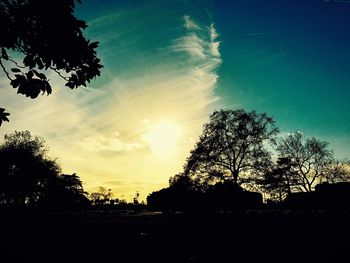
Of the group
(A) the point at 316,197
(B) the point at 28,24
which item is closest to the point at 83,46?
(B) the point at 28,24

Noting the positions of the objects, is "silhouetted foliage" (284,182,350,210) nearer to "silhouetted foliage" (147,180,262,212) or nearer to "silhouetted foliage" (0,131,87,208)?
"silhouetted foliage" (147,180,262,212)

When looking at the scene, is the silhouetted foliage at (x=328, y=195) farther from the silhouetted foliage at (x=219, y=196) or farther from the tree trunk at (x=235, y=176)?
the tree trunk at (x=235, y=176)

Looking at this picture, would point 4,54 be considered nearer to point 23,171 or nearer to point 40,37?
point 40,37

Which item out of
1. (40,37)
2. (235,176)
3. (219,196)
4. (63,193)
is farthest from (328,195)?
(63,193)

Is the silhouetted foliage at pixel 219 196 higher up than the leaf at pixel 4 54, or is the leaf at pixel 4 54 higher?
the leaf at pixel 4 54

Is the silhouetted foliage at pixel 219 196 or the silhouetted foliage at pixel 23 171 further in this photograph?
the silhouetted foliage at pixel 23 171

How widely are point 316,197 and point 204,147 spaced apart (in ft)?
98.3

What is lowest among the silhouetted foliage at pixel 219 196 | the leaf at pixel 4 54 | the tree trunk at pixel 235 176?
the silhouetted foliage at pixel 219 196

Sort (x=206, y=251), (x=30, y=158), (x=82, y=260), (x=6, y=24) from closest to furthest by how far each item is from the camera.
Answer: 1. (x=6, y=24)
2. (x=82, y=260)
3. (x=206, y=251)
4. (x=30, y=158)

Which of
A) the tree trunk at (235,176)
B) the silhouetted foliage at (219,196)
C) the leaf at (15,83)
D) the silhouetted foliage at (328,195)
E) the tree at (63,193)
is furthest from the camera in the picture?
the tree at (63,193)

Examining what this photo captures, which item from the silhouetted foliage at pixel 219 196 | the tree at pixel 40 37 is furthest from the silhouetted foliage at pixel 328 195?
the tree at pixel 40 37

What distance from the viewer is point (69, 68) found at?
595cm

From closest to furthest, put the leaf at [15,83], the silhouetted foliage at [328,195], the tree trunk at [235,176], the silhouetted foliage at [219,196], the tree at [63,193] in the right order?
1. the leaf at [15,83]
2. the tree trunk at [235,176]
3. the silhouetted foliage at [219,196]
4. the silhouetted foliage at [328,195]
5. the tree at [63,193]

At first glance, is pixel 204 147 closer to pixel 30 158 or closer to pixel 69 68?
pixel 69 68
